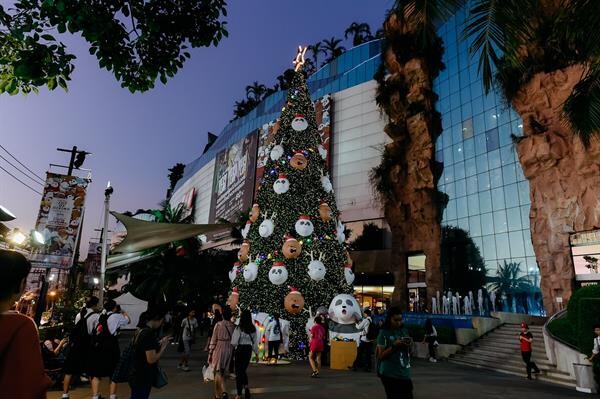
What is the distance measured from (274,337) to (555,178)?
62.4ft

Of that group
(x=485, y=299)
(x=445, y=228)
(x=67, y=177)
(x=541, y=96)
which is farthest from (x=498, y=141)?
(x=67, y=177)

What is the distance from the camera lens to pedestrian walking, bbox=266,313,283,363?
10820mm

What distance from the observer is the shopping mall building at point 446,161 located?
24.7 meters

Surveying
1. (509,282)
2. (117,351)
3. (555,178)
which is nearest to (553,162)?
(555,178)

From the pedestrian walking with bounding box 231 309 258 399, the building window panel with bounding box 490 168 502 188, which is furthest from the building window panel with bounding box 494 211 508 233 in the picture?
the pedestrian walking with bounding box 231 309 258 399

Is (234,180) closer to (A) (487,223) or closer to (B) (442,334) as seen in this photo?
(A) (487,223)

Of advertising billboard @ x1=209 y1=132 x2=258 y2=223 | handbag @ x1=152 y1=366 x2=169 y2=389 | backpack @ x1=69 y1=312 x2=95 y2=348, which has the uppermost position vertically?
advertising billboard @ x1=209 y1=132 x2=258 y2=223

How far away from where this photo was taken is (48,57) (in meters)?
4.14

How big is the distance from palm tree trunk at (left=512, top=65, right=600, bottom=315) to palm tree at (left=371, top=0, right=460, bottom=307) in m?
7.81

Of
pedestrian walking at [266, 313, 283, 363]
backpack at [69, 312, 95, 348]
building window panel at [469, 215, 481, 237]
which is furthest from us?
building window panel at [469, 215, 481, 237]

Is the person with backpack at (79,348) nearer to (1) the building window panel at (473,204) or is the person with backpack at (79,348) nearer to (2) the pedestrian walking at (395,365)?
(2) the pedestrian walking at (395,365)

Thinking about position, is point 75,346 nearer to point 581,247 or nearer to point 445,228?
point 581,247

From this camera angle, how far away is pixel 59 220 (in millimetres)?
10281

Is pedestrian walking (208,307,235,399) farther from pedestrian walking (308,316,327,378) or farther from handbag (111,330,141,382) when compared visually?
pedestrian walking (308,316,327,378)
